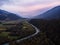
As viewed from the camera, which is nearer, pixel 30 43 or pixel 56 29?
pixel 30 43

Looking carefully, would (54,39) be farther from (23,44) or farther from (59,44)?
(23,44)

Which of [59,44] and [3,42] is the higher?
[3,42]

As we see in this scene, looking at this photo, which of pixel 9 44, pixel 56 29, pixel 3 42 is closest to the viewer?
pixel 9 44

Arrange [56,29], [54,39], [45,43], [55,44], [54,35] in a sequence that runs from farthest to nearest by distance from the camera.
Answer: [56,29] → [54,35] → [54,39] → [55,44] → [45,43]

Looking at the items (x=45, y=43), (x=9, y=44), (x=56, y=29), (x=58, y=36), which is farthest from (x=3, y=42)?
(x=56, y=29)

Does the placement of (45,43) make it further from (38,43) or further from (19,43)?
(19,43)

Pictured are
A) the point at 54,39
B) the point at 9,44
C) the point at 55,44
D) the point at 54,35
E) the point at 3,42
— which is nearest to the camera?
the point at 9,44

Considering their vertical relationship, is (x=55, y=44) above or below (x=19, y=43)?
below

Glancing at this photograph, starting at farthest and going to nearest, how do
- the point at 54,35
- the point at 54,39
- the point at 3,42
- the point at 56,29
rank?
1. the point at 56,29
2. the point at 54,35
3. the point at 54,39
4. the point at 3,42

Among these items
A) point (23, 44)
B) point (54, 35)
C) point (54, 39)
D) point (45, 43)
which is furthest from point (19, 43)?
point (54, 35)

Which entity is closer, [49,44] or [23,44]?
[23,44]
